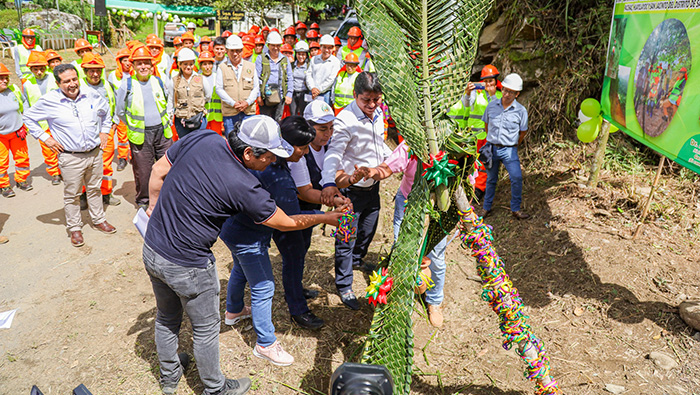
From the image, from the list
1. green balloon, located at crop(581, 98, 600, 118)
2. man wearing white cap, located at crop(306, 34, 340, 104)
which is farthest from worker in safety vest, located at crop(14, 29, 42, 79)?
green balloon, located at crop(581, 98, 600, 118)

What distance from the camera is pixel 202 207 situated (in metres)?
2.59

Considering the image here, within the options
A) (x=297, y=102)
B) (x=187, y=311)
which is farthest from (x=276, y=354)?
(x=297, y=102)

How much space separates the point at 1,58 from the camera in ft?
52.2

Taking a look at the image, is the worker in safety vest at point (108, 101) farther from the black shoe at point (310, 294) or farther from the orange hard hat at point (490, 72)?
the orange hard hat at point (490, 72)

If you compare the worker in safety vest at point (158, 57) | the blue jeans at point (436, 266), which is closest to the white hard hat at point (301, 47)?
the worker in safety vest at point (158, 57)

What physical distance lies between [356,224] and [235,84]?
3.60m

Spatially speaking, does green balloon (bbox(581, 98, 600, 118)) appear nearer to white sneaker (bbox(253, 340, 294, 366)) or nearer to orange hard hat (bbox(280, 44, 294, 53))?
white sneaker (bbox(253, 340, 294, 366))

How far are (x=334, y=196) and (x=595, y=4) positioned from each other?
5.03m

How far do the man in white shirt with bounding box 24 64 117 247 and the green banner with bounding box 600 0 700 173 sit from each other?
5.42m

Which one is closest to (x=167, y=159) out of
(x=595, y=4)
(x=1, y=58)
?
(x=595, y=4)

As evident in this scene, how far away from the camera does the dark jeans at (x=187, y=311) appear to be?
8.74 ft

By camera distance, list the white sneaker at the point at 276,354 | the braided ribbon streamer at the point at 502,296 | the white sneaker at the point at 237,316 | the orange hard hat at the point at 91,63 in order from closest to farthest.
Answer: the braided ribbon streamer at the point at 502,296 → the white sneaker at the point at 276,354 → the white sneaker at the point at 237,316 → the orange hard hat at the point at 91,63

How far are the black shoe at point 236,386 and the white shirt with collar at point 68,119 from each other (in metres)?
3.36

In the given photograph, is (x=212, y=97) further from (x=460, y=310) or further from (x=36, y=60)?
(x=460, y=310)
